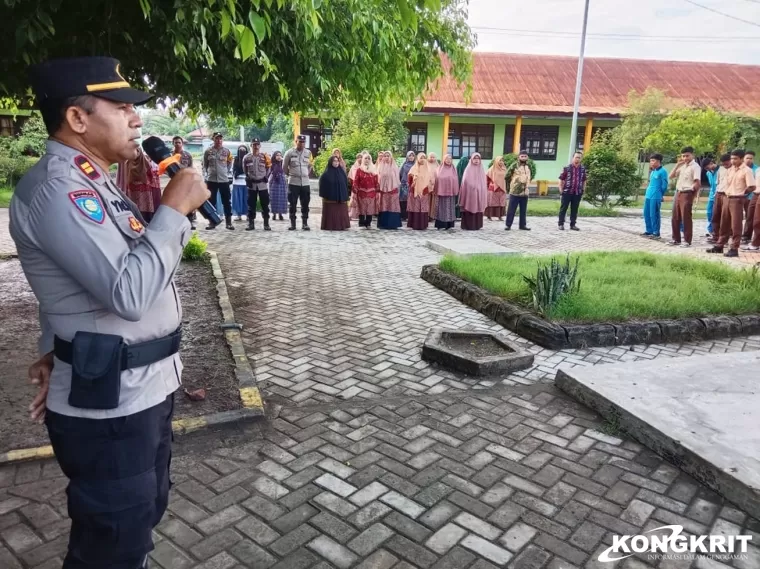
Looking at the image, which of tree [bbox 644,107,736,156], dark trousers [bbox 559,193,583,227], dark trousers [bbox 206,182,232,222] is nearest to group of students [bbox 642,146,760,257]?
dark trousers [bbox 559,193,583,227]

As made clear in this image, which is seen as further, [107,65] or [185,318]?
[185,318]

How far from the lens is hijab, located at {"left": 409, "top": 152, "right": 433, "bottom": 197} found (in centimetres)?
1304

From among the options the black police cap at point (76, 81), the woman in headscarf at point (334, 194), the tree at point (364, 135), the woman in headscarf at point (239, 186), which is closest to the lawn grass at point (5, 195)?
the woman in headscarf at point (239, 186)

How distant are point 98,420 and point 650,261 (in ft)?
26.4

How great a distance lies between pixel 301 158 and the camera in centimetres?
1186

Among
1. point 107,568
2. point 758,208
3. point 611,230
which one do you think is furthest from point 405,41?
point 611,230

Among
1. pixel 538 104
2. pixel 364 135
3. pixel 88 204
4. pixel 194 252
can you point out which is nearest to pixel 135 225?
pixel 88 204

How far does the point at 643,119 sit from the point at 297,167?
14.0 meters

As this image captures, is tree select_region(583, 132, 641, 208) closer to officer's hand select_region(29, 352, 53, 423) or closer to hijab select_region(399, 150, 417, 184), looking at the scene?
hijab select_region(399, 150, 417, 184)

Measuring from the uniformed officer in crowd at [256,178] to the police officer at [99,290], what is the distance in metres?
10.6

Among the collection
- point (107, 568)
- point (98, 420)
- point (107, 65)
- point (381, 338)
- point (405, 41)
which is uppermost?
point (405, 41)

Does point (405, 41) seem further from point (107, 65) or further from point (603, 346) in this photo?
point (107, 65)

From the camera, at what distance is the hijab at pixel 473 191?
13.2m

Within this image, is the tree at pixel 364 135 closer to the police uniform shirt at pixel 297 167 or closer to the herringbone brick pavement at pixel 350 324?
the police uniform shirt at pixel 297 167
